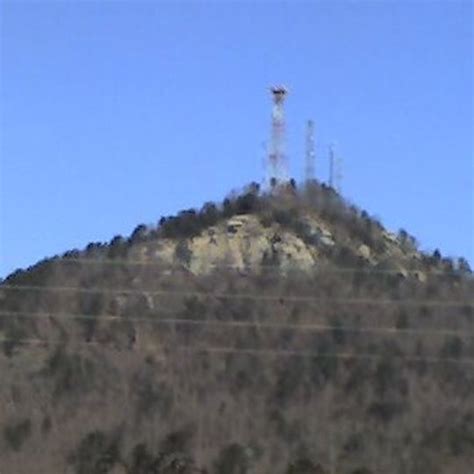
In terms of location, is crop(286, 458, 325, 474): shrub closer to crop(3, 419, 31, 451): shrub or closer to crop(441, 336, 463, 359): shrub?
crop(441, 336, 463, 359): shrub

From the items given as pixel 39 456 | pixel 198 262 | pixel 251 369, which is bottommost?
pixel 39 456

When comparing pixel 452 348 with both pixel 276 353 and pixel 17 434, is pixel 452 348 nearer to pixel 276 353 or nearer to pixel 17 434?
pixel 276 353

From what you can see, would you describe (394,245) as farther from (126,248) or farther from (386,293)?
(386,293)

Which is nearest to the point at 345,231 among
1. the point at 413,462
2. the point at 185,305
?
the point at 185,305

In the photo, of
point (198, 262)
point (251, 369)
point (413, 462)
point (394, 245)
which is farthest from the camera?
point (394, 245)

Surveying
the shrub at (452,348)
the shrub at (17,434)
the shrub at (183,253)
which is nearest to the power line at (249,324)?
the shrub at (452,348)

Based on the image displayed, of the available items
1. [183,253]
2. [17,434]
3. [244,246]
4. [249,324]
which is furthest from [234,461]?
[244,246]

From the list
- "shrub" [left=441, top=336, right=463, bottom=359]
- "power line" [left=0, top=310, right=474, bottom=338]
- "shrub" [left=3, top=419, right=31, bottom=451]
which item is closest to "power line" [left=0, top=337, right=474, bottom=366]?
"shrub" [left=441, top=336, right=463, bottom=359]

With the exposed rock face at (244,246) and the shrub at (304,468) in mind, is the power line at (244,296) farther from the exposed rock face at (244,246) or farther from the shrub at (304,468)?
the exposed rock face at (244,246)

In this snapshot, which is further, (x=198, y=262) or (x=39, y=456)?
(x=198, y=262)
